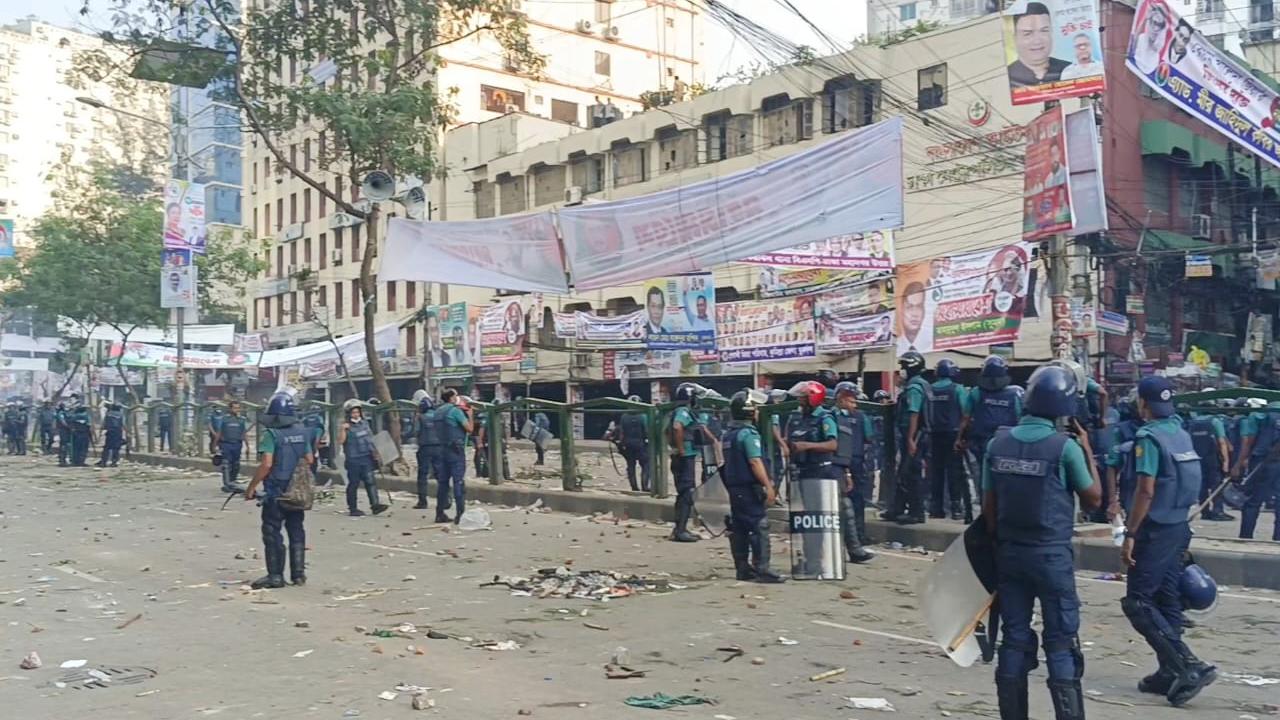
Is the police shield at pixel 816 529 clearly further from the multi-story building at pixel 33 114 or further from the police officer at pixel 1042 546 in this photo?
the multi-story building at pixel 33 114

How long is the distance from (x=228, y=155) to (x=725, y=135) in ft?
178

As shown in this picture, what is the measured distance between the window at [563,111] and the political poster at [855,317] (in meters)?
27.5

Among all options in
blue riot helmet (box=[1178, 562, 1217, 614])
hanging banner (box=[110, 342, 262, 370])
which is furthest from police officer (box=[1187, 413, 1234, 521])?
hanging banner (box=[110, 342, 262, 370])

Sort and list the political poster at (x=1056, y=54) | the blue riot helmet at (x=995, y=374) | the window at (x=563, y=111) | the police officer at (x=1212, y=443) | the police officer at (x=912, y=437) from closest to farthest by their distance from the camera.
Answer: the blue riot helmet at (x=995, y=374) < the police officer at (x=1212, y=443) < the police officer at (x=912, y=437) < the political poster at (x=1056, y=54) < the window at (x=563, y=111)

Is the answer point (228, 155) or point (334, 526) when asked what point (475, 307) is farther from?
point (228, 155)

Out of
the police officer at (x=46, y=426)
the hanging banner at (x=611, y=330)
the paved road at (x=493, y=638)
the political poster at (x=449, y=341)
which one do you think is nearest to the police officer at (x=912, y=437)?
the paved road at (x=493, y=638)

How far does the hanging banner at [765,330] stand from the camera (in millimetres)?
27344

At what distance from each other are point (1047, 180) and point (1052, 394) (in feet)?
25.0

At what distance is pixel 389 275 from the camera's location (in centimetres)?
1399

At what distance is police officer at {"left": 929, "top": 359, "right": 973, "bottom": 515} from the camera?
465 inches

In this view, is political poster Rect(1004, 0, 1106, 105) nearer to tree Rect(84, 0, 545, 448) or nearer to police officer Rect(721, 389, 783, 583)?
police officer Rect(721, 389, 783, 583)

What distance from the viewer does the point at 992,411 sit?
10875 millimetres

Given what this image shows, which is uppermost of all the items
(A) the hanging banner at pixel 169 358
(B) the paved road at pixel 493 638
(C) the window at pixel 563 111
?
(C) the window at pixel 563 111

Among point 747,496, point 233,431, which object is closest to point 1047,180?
point 747,496
